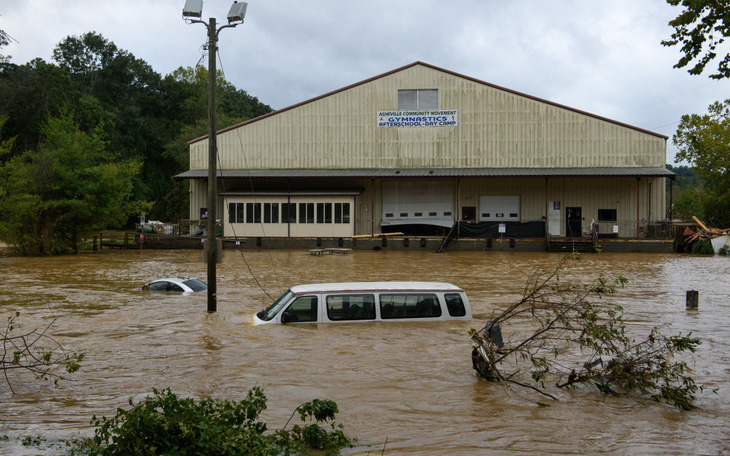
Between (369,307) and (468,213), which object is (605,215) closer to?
(468,213)

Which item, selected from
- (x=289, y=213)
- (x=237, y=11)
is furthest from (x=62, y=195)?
(x=237, y=11)

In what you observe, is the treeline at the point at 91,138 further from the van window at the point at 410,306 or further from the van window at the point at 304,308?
the van window at the point at 410,306

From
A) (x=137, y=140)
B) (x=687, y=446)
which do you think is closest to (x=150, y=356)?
(x=687, y=446)

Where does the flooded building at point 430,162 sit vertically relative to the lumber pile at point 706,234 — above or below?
above

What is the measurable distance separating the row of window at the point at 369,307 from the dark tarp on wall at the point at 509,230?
31.4 meters

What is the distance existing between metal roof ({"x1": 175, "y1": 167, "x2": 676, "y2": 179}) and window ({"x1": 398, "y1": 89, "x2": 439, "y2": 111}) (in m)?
4.61

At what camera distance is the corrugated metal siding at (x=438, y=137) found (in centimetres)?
4612

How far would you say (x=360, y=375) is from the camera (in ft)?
38.2

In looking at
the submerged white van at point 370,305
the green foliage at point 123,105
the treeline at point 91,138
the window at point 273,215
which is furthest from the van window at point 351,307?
the green foliage at point 123,105

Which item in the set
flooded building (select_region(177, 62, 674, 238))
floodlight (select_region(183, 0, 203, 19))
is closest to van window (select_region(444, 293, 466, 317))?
floodlight (select_region(183, 0, 203, 19))

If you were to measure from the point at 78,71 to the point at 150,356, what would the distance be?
82.3 meters

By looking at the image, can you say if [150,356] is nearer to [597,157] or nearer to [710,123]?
[597,157]

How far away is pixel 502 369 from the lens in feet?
38.7

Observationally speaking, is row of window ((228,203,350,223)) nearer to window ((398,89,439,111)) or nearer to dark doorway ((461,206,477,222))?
window ((398,89,439,111))
